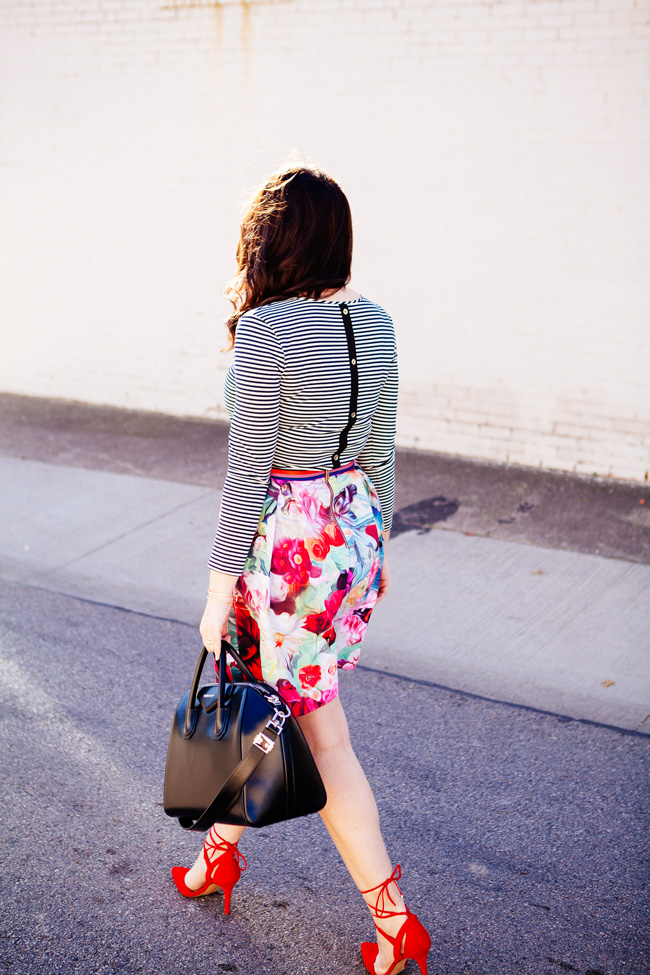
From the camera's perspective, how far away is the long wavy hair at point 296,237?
2.23 meters

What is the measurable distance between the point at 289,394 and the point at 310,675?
719 mm

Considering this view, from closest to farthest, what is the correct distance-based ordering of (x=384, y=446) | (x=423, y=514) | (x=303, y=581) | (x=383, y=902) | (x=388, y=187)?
(x=303, y=581) → (x=383, y=902) → (x=384, y=446) → (x=423, y=514) → (x=388, y=187)

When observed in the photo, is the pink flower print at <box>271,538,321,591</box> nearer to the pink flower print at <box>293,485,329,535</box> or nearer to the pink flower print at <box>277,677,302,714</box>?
the pink flower print at <box>293,485,329,535</box>

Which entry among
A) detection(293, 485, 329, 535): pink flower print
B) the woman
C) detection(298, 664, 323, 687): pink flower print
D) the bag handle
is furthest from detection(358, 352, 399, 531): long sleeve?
the bag handle

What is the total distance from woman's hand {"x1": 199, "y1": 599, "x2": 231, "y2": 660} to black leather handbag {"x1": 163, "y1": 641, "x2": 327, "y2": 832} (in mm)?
35

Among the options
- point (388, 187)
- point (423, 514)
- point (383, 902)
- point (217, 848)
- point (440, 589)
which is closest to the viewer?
point (383, 902)

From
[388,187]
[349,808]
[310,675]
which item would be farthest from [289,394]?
[388,187]

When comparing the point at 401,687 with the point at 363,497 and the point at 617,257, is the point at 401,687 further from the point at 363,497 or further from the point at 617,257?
the point at 617,257

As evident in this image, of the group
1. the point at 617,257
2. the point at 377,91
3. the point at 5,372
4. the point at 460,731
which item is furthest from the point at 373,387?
the point at 5,372

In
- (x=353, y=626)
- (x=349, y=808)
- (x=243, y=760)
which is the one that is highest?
(x=353, y=626)

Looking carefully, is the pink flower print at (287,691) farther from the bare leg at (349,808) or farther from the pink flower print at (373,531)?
the pink flower print at (373,531)

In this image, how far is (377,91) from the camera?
7.09 metres

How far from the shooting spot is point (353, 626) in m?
2.47

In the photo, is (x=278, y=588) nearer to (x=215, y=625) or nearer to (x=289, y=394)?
(x=215, y=625)
